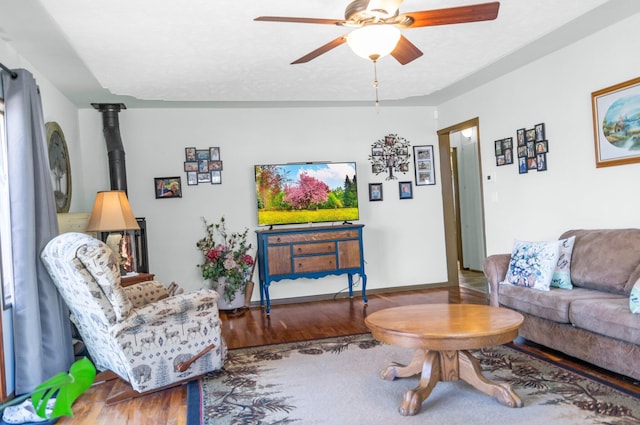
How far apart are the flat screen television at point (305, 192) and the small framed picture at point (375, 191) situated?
0.35 metres

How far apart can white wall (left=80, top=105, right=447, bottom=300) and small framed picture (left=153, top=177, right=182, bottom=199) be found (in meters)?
0.07

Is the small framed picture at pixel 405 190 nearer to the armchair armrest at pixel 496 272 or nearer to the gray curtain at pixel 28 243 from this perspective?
the armchair armrest at pixel 496 272

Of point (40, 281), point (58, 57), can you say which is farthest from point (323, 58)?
point (40, 281)

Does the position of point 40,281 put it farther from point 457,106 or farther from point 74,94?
point 457,106

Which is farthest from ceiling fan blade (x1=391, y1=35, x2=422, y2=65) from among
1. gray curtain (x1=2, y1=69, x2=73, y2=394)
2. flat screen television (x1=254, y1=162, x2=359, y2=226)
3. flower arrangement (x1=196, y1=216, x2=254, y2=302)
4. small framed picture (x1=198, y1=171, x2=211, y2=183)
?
small framed picture (x1=198, y1=171, x2=211, y2=183)

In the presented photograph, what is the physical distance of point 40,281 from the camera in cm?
326

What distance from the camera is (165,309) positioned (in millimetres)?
3061

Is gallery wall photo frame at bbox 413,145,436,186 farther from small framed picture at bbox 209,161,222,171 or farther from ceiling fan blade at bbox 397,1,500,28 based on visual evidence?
ceiling fan blade at bbox 397,1,500,28

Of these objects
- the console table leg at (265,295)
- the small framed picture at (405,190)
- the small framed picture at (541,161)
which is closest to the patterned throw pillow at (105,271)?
the console table leg at (265,295)

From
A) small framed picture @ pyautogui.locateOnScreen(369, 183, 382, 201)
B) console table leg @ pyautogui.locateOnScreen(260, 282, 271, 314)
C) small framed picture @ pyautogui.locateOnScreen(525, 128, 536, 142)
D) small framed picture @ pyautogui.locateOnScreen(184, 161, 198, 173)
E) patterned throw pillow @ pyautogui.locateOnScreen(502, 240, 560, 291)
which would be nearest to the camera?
patterned throw pillow @ pyautogui.locateOnScreen(502, 240, 560, 291)

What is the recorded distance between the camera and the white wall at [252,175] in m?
5.82

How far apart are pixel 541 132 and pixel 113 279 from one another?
395 centimetres

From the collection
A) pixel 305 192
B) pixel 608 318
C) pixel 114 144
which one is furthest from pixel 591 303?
pixel 114 144

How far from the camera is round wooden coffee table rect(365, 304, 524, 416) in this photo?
102 inches
